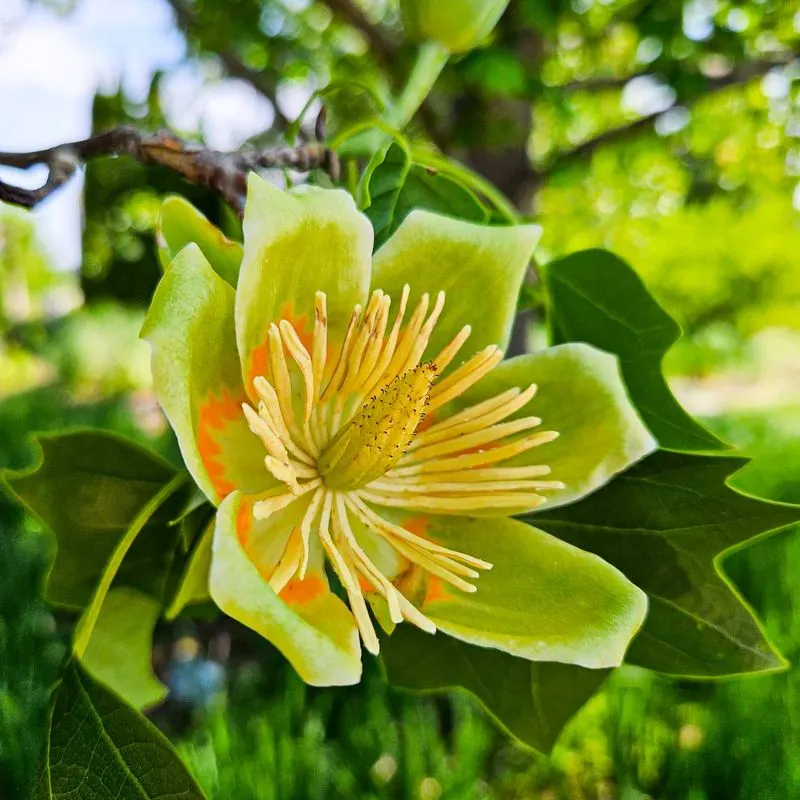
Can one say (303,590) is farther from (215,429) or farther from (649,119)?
(649,119)

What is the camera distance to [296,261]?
0.21 meters

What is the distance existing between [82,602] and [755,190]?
82.6 inches

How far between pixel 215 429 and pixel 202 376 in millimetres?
14

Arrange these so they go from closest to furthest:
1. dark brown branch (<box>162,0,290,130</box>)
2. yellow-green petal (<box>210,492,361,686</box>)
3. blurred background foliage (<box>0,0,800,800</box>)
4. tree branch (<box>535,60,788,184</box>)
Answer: yellow-green petal (<box>210,492,361,686</box>)
blurred background foliage (<box>0,0,800,800</box>)
tree branch (<box>535,60,788,184</box>)
dark brown branch (<box>162,0,290,130</box>)

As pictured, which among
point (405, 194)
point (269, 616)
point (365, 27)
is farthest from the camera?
point (365, 27)

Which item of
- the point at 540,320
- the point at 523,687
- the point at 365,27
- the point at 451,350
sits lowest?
the point at 540,320

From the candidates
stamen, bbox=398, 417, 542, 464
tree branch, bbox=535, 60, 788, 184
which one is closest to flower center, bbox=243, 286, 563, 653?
stamen, bbox=398, 417, 542, 464

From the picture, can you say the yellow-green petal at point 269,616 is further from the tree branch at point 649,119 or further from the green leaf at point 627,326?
the tree branch at point 649,119

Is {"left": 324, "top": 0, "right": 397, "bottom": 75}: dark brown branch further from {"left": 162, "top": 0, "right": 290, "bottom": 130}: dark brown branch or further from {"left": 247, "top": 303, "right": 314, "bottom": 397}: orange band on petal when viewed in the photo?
{"left": 247, "top": 303, "right": 314, "bottom": 397}: orange band on petal

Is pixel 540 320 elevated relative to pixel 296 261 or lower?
lower

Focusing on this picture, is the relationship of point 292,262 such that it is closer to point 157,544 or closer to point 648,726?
point 157,544

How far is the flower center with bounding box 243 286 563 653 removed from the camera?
0.21m

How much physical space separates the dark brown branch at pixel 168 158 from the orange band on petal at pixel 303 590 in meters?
0.11

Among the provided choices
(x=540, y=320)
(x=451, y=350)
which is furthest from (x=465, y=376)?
(x=540, y=320)
